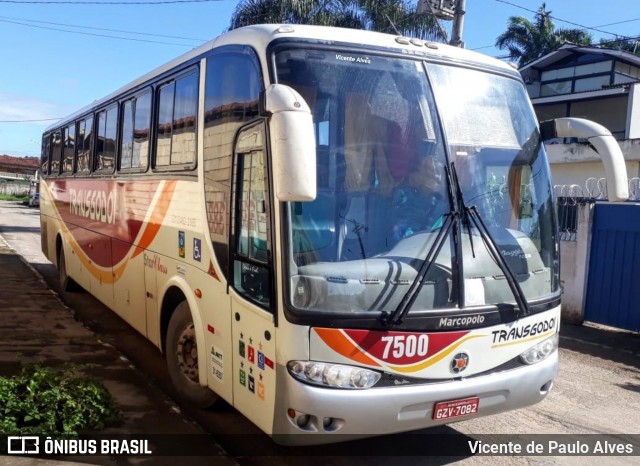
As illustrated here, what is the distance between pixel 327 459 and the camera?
172 inches

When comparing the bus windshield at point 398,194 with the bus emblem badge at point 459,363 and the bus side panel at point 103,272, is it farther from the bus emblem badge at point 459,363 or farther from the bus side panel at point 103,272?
the bus side panel at point 103,272

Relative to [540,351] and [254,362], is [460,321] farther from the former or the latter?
[254,362]

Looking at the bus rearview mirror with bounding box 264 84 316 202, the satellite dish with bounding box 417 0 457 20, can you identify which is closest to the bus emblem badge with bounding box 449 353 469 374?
the bus rearview mirror with bounding box 264 84 316 202

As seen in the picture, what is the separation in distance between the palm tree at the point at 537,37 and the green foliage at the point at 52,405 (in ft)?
118

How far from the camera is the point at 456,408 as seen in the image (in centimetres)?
379

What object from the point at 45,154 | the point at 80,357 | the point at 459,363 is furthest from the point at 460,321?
the point at 45,154

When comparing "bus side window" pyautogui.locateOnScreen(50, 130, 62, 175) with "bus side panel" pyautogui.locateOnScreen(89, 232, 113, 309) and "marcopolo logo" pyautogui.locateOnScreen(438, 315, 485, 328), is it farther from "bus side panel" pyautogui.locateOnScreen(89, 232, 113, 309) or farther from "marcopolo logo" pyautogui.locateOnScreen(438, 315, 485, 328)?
"marcopolo logo" pyautogui.locateOnScreen(438, 315, 485, 328)

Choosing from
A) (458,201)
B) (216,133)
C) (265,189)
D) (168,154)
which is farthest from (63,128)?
(458,201)

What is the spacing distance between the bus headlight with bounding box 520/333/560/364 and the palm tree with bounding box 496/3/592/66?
35.0 meters

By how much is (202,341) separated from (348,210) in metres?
1.82

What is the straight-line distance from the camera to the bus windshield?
11.8 feet

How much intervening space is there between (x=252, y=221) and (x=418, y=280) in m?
→ 1.18

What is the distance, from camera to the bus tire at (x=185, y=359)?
508cm

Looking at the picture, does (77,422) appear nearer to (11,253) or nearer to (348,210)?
(348,210)
